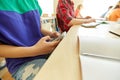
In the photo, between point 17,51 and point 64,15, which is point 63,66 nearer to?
point 17,51

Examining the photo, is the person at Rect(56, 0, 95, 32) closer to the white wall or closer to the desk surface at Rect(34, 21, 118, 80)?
the desk surface at Rect(34, 21, 118, 80)

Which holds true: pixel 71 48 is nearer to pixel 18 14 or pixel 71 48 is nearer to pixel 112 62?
pixel 112 62

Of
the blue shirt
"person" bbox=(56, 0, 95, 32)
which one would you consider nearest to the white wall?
"person" bbox=(56, 0, 95, 32)

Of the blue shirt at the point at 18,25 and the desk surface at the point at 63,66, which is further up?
the blue shirt at the point at 18,25

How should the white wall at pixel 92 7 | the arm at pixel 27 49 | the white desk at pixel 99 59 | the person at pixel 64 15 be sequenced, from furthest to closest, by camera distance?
the white wall at pixel 92 7 < the person at pixel 64 15 < the arm at pixel 27 49 < the white desk at pixel 99 59

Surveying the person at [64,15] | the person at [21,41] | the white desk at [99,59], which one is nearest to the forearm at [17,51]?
the person at [21,41]

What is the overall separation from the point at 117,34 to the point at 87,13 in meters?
2.18

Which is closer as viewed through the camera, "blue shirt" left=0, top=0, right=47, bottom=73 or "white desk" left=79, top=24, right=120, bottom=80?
"white desk" left=79, top=24, right=120, bottom=80

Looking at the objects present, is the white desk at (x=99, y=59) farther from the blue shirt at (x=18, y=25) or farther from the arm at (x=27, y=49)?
the blue shirt at (x=18, y=25)

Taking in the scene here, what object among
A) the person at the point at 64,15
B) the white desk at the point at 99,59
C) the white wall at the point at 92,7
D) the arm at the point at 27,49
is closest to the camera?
the white desk at the point at 99,59

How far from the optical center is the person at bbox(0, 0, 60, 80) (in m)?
0.53

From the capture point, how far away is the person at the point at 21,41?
53 cm

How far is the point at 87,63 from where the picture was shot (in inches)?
15.2

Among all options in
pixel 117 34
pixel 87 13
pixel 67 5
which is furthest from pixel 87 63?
pixel 87 13
